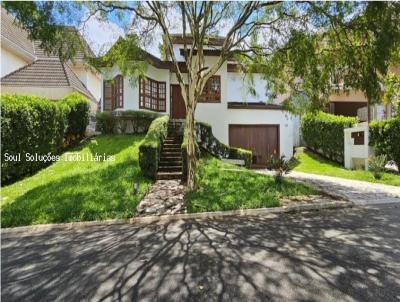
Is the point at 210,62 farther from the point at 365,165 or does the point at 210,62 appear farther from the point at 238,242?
the point at 238,242

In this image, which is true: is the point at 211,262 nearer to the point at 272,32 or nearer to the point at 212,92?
the point at 272,32

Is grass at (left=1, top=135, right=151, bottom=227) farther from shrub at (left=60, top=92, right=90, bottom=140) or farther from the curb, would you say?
shrub at (left=60, top=92, right=90, bottom=140)

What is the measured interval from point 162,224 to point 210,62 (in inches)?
518

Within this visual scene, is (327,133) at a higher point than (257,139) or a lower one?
higher

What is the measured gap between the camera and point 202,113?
18344 mm

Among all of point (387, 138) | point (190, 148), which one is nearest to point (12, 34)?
point (190, 148)

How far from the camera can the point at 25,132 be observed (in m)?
11.1

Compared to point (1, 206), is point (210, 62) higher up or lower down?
higher up

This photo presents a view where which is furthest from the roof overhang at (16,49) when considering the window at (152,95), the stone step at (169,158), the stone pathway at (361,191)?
the stone pathway at (361,191)

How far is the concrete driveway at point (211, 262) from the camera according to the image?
3.89 meters

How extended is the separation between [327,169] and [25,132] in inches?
539

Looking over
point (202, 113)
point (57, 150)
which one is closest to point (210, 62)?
point (202, 113)

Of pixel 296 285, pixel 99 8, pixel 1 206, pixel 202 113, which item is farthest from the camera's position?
pixel 202 113

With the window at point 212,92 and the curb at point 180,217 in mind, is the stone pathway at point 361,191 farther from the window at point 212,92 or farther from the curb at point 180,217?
the window at point 212,92
